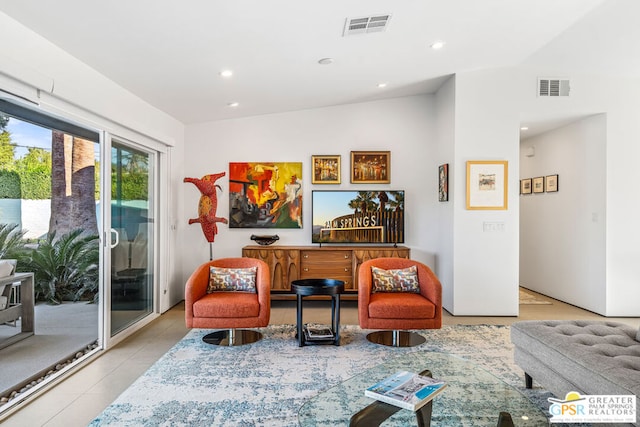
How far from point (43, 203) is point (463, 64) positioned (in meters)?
4.47

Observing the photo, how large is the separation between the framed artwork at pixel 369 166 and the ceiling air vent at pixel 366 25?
2470mm

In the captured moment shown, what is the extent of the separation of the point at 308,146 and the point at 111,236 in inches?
117

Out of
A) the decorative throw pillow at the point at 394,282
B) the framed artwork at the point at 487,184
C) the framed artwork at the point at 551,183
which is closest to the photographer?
the decorative throw pillow at the point at 394,282

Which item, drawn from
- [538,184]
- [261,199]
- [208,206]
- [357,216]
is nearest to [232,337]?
[208,206]

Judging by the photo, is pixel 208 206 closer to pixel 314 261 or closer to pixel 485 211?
pixel 314 261

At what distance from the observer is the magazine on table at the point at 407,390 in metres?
1.91

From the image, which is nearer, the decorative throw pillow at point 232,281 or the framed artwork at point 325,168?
the decorative throw pillow at point 232,281

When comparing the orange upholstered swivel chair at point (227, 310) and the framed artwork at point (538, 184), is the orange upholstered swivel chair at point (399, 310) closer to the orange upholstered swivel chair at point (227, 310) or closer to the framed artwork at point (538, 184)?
the orange upholstered swivel chair at point (227, 310)

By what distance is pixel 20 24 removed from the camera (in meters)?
2.63

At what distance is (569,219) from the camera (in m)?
5.72

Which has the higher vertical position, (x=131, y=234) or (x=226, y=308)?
(x=131, y=234)

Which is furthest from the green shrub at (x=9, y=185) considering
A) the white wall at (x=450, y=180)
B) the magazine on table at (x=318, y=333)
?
the white wall at (x=450, y=180)

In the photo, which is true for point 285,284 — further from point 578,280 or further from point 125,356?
point 578,280

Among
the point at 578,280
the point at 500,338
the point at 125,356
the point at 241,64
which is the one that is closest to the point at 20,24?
the point at 241,64
